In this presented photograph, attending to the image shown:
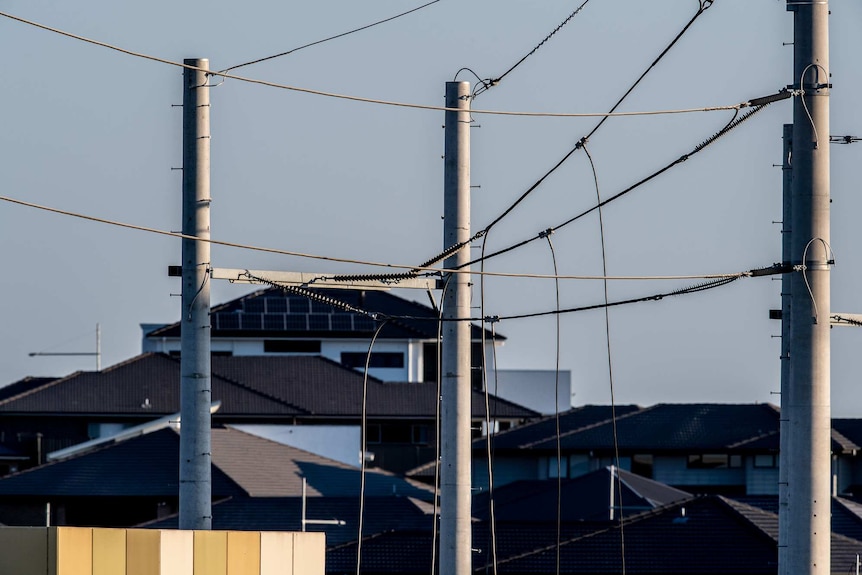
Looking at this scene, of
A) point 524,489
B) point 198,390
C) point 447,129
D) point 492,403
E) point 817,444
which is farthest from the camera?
point 492,403

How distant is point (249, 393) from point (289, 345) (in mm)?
15377

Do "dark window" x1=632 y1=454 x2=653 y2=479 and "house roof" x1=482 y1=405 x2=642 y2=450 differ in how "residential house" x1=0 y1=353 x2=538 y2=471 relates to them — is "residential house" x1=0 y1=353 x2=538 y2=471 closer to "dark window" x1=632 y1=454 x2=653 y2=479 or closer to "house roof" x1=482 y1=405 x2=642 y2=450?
"house roof" x1=482 y1=405 x2=642 y2=450

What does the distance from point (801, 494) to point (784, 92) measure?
10.8 ft

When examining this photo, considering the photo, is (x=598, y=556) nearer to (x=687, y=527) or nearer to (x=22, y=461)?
(x=687, y=527)

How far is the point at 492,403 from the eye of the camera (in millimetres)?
72938

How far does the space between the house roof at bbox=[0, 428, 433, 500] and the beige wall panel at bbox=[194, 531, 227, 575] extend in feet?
117

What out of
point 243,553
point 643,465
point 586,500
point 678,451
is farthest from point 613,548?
point 643,465

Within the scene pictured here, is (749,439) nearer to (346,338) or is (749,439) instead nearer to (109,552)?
(346,338)

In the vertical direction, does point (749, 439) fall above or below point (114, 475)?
above

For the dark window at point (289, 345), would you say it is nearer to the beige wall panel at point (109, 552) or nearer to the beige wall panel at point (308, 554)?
the beige wall panel at point (308, 554)

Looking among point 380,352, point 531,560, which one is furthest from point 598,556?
point 380,352

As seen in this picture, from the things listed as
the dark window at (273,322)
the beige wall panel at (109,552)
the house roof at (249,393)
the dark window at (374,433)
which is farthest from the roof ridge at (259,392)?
the beige wall panel at (109,552)

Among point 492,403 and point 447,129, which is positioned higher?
point 447,129

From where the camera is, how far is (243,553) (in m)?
18.0
